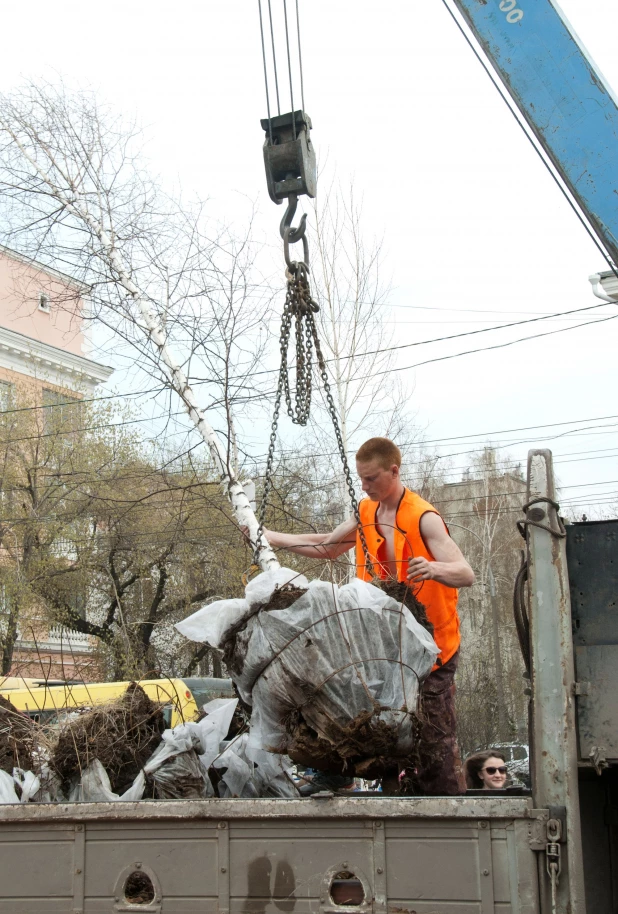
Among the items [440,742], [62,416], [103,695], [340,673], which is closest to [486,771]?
[440,742]

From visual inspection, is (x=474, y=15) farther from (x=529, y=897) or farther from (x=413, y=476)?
(x=413, y=476)

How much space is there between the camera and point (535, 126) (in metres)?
4.54

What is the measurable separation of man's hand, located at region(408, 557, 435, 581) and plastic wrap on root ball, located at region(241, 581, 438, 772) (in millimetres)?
448

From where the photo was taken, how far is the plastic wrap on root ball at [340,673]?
3.22 metres

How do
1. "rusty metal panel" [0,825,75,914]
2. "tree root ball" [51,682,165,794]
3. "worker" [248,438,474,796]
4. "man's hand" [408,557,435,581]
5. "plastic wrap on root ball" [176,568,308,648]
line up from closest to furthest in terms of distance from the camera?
"rusty metal panel" [0,825,75,914]
"plastic wrap on root ball" [176,568,308,648]
"tree root ball" [51,682,165,794]
"man's hand" [408,557,435,581]
"worker" [248,438,474,796]

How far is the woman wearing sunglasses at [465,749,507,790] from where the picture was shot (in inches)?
203

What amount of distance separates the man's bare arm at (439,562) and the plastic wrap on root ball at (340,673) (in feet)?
1.56

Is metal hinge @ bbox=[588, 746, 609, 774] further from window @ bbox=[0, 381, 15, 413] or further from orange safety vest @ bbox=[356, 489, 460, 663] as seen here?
window @ bbox=[0, 381, 15, 413]

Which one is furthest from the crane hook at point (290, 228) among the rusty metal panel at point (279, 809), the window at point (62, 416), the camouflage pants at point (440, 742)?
the window at point (62, 416)

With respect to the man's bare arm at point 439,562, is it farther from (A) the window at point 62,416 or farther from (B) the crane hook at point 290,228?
(A) the window at point 62,416

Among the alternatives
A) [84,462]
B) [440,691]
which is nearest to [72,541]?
[84,462]

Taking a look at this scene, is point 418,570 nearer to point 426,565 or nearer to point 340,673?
point 426,565

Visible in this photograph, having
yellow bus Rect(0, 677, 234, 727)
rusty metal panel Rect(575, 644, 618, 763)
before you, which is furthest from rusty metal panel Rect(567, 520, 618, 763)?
yellow bus Rect(0, 677, 234, 727)

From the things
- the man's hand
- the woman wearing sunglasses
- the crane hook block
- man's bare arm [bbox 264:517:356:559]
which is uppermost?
the crane hook block
